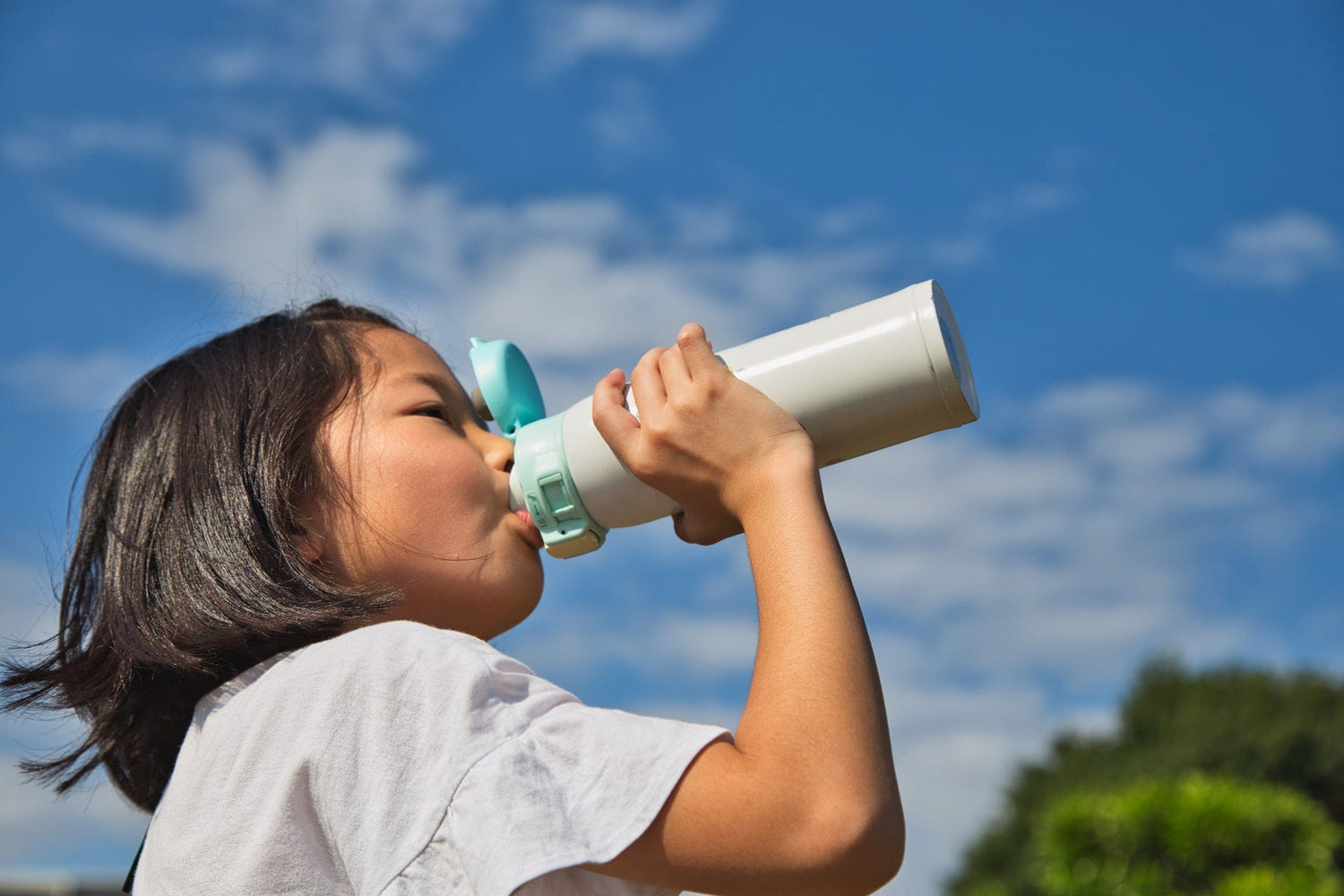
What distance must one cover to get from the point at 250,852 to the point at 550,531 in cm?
68

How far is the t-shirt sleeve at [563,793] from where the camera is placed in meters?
1.12

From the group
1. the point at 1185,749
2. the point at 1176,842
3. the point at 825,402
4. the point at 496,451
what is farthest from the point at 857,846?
the point at 1185,749

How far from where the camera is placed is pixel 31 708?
178 centimetres

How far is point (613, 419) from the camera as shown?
62.6 inches

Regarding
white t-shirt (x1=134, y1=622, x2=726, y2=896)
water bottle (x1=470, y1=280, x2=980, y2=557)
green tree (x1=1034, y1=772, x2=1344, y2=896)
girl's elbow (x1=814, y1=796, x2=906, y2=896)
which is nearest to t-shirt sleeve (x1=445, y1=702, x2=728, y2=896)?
white t-shirt (x1=134, y1=622, x2=726, y2=896)

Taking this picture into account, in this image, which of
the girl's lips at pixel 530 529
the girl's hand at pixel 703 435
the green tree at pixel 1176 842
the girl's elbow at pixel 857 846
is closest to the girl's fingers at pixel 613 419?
the girl's hand at pixel 703 435

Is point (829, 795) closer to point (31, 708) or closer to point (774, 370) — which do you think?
point (774, 370)

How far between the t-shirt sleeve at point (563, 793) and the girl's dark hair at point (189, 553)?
0.43 m

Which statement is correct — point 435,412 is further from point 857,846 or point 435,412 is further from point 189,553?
point 857,846

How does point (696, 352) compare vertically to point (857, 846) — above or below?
above

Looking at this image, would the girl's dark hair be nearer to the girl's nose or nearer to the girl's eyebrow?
the girl's eyebrow

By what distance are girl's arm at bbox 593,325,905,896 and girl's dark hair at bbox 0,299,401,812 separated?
0.49 metres

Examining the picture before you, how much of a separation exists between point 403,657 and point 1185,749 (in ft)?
66.5

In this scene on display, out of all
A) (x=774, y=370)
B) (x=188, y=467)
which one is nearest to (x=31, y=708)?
(x=188, y=467)
